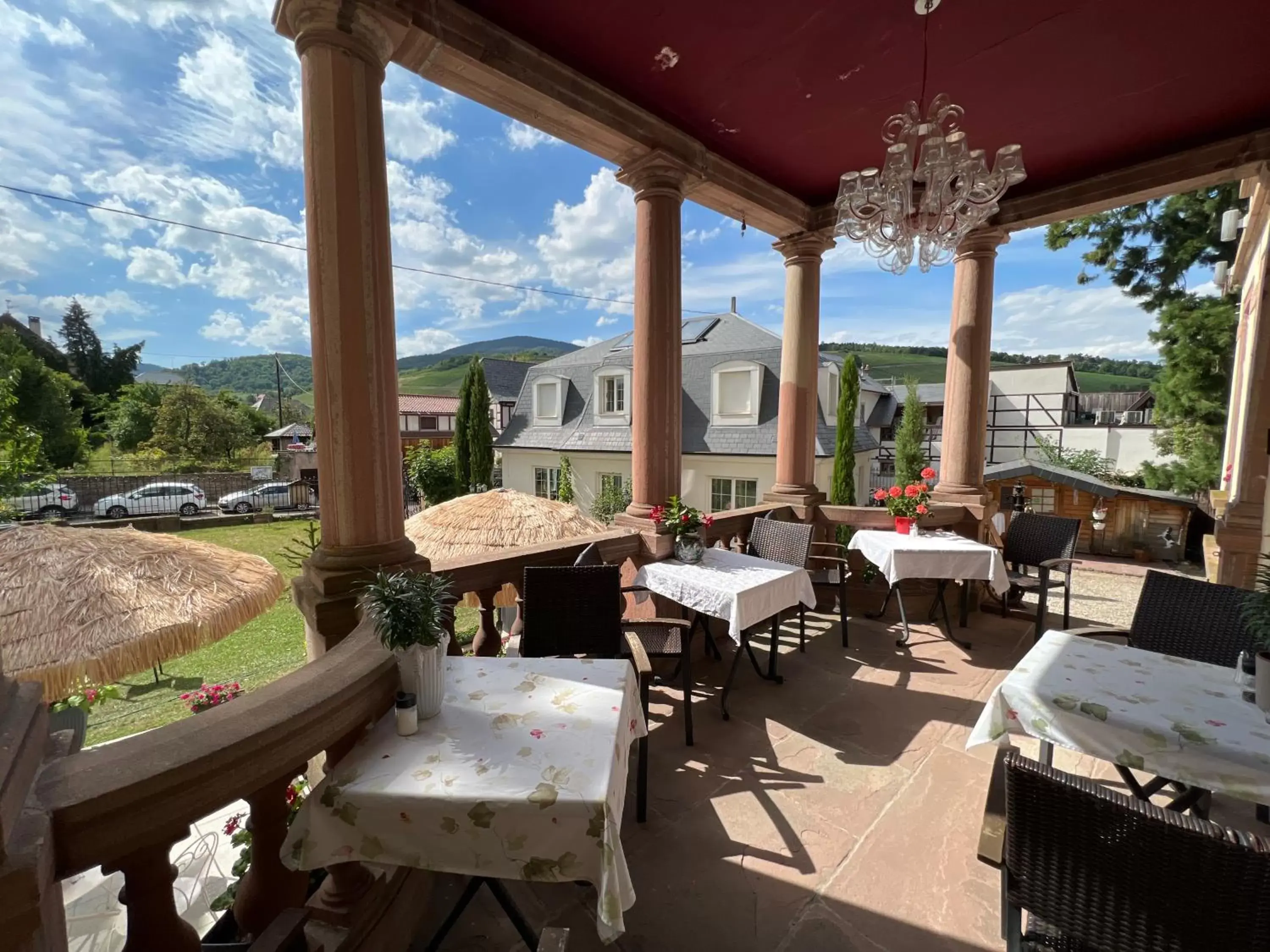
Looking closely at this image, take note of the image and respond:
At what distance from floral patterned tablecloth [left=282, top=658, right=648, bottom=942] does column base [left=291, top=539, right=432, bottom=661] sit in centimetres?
89

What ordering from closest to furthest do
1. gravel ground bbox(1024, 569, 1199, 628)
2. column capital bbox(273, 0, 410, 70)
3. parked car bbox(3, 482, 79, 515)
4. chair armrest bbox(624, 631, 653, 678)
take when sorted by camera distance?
column capital bbox(273, 0, 410, 70) < chair armrest bbox(624, 631, 653, 678) < gravel ground bbox(1024, 569, 1199, 628) < parked car bbox(3, 482, 79, 515)

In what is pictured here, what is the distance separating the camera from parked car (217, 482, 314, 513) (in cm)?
2222

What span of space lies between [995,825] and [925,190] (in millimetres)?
3166

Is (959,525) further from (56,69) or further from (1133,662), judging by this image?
(56,69)

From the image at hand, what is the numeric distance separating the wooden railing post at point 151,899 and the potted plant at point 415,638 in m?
0.56

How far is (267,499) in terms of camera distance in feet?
76.1

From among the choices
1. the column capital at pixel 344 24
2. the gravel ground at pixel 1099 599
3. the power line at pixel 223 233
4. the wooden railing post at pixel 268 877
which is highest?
the power line at pixel 223 233

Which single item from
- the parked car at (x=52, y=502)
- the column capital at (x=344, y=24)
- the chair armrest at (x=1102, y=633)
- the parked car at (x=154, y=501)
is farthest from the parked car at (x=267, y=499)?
the chair armrest at (x=1102, y=633)

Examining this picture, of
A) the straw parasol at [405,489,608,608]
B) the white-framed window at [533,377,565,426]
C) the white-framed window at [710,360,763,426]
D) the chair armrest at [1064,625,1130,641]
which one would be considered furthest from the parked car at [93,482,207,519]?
the chair armrest at [1064,625,1130,641]

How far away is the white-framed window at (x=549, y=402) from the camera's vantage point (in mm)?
16078

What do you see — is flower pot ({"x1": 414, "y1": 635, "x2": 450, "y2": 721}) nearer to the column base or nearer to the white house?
the column base

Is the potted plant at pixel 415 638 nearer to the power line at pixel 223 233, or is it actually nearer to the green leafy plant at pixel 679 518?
the green leafy plant at pixel 679 518

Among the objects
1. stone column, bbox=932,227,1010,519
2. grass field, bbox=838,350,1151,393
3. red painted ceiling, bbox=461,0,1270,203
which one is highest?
grass field, bbox=838,350,1151,393

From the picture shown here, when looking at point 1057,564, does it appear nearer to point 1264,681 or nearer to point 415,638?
point 1264,681
